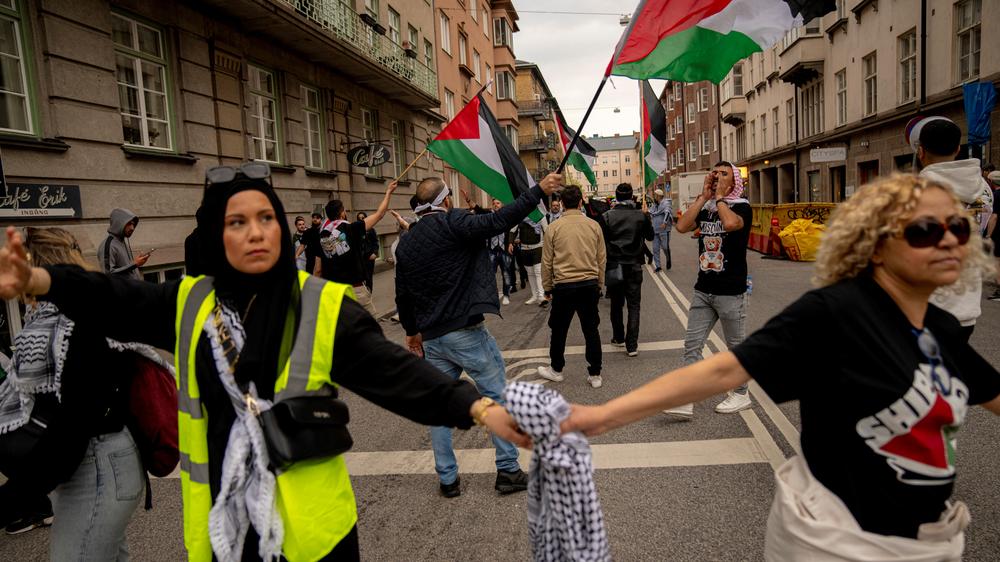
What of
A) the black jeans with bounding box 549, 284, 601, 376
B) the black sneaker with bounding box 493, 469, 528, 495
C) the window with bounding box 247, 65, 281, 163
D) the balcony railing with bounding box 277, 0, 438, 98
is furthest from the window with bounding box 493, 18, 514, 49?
the black sneaker with bounding box 493, 469, 528, 495

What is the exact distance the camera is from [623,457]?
4.31 metres

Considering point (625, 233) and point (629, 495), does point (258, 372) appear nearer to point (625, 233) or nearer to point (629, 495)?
point (629, 495)

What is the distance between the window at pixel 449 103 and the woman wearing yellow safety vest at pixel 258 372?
87.2 feet

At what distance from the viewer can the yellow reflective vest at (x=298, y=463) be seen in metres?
1.76

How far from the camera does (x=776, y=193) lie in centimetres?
3572

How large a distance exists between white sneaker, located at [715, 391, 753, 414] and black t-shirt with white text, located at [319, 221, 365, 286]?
5.09m

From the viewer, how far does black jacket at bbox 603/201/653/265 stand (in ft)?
25.1

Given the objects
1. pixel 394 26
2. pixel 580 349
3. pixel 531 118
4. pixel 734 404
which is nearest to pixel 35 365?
pixel 734 404

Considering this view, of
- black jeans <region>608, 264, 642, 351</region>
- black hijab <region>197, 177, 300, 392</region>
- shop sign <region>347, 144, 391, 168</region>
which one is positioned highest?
shop sign <region>347, 144, 391, 168</region>

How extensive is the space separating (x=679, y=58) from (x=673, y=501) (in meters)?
3.37

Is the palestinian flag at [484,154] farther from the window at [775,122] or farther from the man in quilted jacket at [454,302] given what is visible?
the window at [775,122]

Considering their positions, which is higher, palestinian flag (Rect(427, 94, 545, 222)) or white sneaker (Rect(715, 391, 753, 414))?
palestinian flag (Rect(427, 94, 545, 222))

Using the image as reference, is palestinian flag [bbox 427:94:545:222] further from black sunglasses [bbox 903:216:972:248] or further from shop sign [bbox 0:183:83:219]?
shop sign [bbox 0:183:83:219]

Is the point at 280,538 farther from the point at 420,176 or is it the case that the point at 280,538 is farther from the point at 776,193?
the point at 776,193
